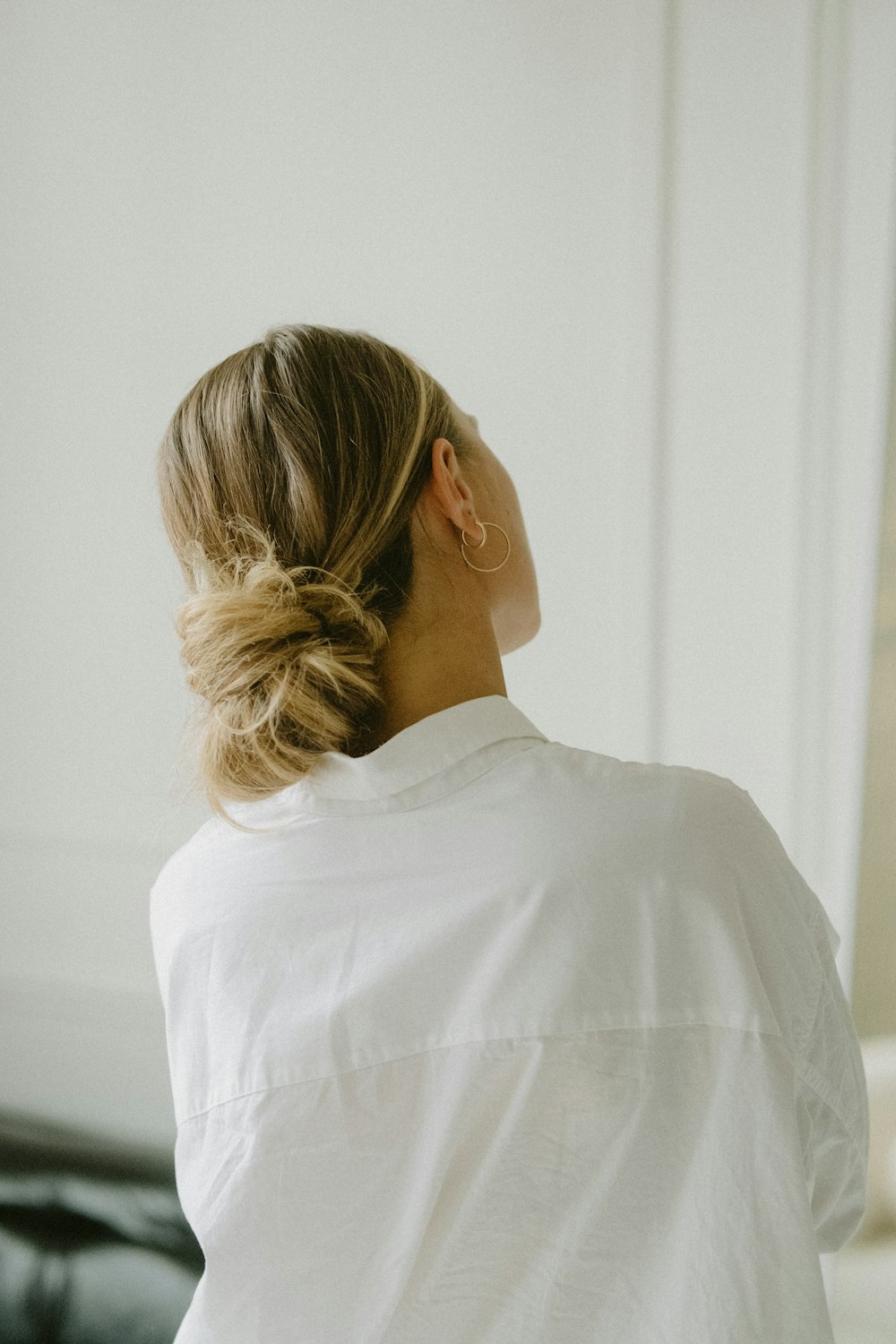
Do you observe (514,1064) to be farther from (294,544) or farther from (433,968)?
(294,544)

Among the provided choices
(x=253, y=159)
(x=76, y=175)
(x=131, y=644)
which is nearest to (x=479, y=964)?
(x=131, y=644)

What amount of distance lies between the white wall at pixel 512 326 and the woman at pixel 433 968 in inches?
30.0

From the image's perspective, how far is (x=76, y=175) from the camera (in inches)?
70.6

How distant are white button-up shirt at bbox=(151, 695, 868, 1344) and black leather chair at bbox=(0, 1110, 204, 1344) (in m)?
0.78

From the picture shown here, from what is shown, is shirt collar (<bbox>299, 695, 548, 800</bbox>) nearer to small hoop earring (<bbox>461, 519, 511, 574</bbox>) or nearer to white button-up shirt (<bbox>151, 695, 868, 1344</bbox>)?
white button-up shirt (<bbox>151, 695, 868, 1344</bbox>)

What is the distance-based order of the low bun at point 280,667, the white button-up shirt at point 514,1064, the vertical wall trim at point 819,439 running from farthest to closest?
1. the vertical wall trim at point 819,439
2. the low bun at point 280,667
3. the white button-up shirt at point 514,1064

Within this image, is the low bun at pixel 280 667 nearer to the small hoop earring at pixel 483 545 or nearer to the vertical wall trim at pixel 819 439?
the small hoop earring at pixel 483 545

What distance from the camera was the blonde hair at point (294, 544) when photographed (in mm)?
738

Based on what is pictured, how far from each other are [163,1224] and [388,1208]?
93 centimetres

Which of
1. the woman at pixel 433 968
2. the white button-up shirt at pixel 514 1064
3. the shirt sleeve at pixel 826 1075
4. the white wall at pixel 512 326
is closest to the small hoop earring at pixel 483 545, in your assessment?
the woman at pixel 433 968

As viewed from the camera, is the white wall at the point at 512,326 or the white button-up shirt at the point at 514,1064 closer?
the white button-up shirt at the point at 514,1064

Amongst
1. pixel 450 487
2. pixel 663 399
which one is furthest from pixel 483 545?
pixel 663 399

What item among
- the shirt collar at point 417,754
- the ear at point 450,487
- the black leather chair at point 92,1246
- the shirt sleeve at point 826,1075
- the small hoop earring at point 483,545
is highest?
the ear at point 450,487

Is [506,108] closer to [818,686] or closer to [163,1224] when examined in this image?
[818,686]
